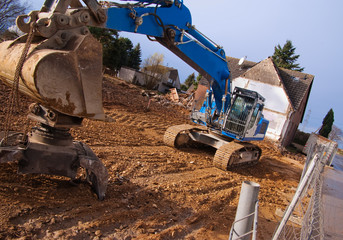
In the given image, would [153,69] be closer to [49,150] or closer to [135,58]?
[135,58]

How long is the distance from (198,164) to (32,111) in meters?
5.49

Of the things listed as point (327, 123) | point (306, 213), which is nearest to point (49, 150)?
point (306, 213)

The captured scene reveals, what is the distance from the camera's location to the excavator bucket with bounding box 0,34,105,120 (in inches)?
116

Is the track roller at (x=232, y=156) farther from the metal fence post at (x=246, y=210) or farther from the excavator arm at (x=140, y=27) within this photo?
the metal fence post at (x=246, y=210)

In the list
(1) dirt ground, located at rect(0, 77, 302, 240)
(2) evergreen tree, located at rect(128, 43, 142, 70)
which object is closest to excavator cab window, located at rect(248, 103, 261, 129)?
(1) dirt ground, located at rect(0, 77, 302, 240)

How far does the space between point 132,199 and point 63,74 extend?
98.2 inches

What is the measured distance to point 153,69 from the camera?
4059 cm

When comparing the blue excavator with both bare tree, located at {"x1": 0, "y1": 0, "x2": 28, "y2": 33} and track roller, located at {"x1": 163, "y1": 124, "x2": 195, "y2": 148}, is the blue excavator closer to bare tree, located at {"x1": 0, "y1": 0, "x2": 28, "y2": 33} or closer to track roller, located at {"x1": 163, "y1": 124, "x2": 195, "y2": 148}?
track roller, located at {"x1": 163, "y1": 124, "x2": 195, "y2": 148}

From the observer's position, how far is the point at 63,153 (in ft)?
12.5

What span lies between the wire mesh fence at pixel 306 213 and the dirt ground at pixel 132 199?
426 millimetres

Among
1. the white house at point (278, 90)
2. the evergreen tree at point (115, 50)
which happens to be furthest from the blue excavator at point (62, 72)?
the evergreen tree at point (115, 50)

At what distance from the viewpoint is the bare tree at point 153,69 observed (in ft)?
124

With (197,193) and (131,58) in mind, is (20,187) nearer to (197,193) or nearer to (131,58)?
(197,193)

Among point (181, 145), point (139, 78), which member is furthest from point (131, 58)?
point (181, 145)
